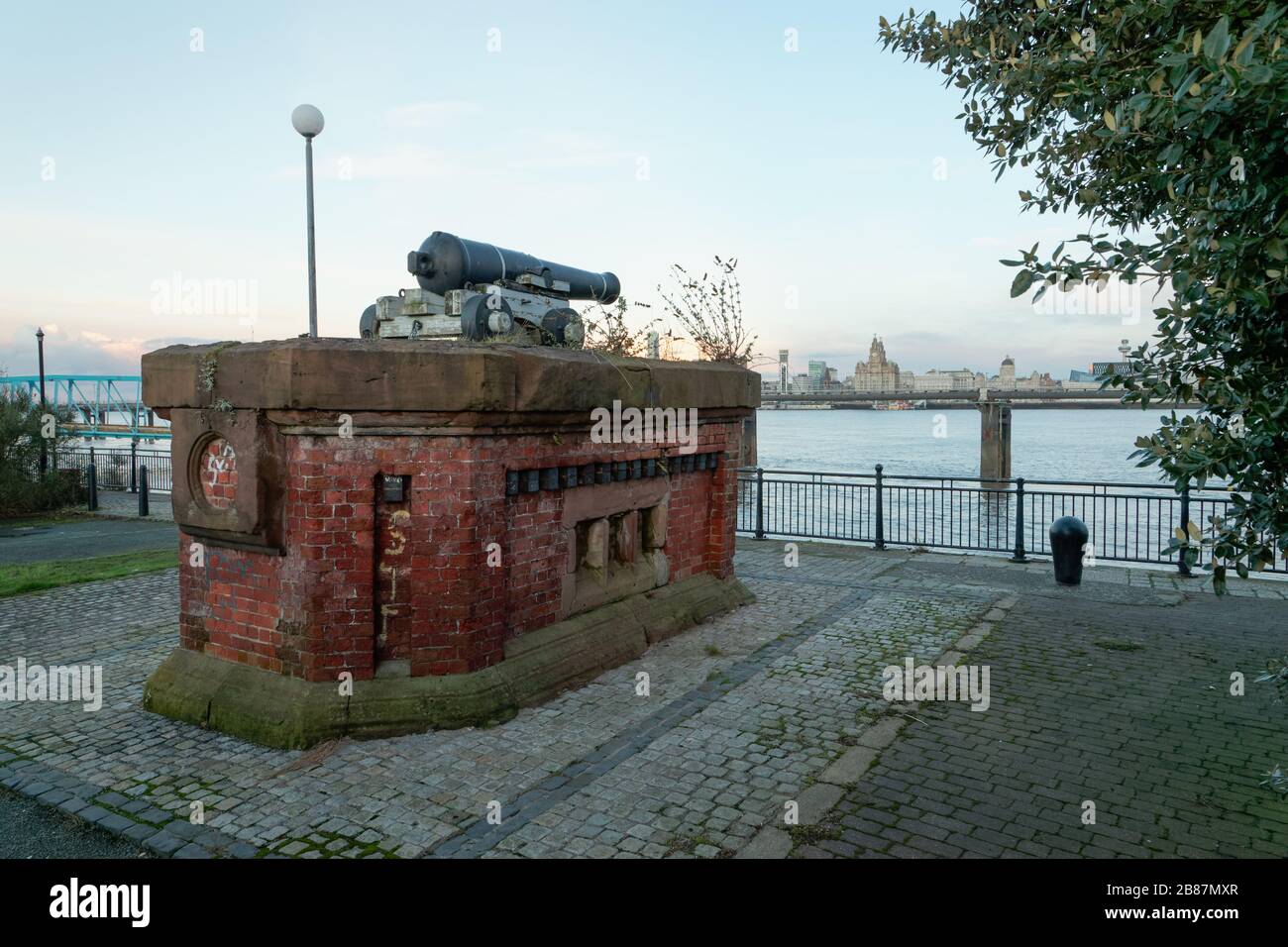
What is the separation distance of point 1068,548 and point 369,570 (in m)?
8.83

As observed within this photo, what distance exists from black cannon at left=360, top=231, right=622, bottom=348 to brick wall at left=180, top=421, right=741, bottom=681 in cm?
170

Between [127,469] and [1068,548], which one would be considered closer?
[1068,548]

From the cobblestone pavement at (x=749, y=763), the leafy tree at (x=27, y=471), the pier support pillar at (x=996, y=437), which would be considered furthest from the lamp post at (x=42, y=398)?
the pier support pillar at (x=996, y=437)

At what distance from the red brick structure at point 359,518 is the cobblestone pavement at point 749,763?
412 mm

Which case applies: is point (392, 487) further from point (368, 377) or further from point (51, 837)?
point (51, 837)

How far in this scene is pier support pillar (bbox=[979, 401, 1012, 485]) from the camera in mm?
44656

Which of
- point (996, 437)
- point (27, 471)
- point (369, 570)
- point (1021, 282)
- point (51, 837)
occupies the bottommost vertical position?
point (51, 837)

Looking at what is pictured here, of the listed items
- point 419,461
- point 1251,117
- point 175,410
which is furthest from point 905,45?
point 175,410

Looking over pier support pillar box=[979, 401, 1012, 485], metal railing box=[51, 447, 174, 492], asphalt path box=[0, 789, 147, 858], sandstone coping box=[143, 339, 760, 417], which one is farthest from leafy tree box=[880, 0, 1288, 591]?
pier support pillar box=[979, 401, 1012, 485]

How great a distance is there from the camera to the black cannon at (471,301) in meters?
7.64

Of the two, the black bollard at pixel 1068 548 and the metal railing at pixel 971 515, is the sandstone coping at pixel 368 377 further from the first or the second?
the black bollard at pixel 1068 548

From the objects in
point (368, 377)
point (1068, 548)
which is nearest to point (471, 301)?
point (368, 377)

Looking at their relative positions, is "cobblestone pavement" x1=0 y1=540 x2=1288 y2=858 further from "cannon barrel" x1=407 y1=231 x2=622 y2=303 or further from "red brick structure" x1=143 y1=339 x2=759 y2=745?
"cannon barrel" x1=407 y1=231 x2=622 y2=303

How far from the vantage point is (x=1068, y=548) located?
10953 mm
